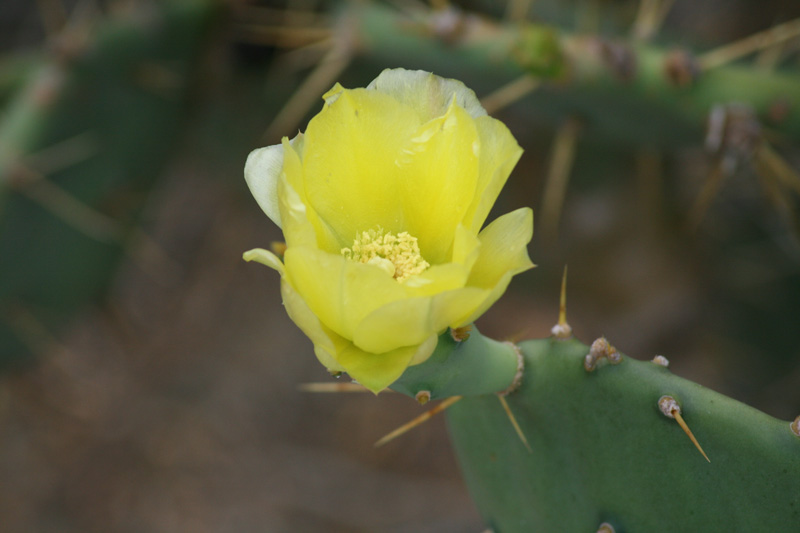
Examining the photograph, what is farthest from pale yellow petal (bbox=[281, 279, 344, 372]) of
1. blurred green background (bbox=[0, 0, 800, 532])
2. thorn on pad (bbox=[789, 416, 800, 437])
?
blurred green background (bbox=[0, 0, 800, 532])

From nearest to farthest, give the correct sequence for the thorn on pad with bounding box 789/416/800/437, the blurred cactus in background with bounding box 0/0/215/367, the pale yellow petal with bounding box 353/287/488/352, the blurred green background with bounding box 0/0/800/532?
the pale yellow petal with bounding box 353/287/488/352, the thorn on pad with bounding box 789/416/800/437, the blurred green background with bounding box 0/0/800/532, the blurred cactus in background with bounding box 0/0/215/367

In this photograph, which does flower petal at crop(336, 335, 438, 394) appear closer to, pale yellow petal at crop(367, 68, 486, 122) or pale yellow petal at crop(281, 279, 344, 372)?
pale yellow petal at crop(281, 279, 344, 372)

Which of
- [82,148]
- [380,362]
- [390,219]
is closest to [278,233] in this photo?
[82,148]

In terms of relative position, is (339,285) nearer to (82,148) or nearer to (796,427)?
(796,427)

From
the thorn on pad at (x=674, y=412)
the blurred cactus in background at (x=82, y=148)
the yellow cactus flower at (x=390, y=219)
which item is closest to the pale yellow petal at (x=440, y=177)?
the yellow cactus flower at (x=390, y=219)

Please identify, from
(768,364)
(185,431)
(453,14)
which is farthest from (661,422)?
(185,431)

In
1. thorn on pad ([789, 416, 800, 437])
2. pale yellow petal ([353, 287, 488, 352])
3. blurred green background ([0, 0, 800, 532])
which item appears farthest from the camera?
blurred green background ([0, 0, 800, 532])

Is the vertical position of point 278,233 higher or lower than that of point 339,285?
lower
